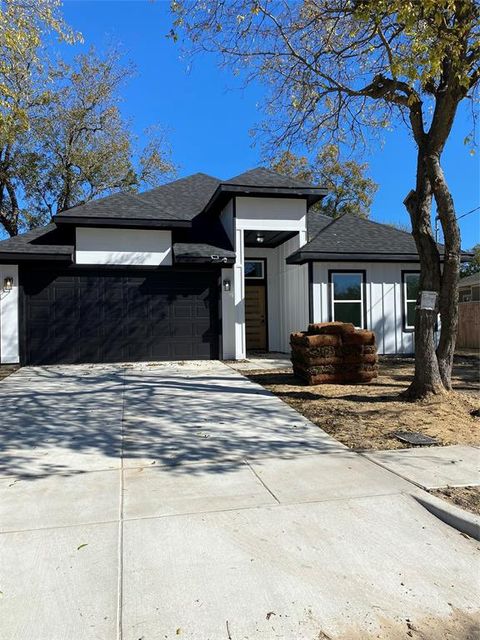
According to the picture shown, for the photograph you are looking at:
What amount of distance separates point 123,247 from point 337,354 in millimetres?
6950

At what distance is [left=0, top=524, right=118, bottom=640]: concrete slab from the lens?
97.6 inches

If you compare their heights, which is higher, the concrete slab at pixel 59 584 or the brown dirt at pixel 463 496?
the brown dirt at pixel 463 496

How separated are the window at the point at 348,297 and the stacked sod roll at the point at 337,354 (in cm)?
479

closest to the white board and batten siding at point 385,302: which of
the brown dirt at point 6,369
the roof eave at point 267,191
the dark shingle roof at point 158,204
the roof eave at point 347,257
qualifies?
the roof eave at point 347,257

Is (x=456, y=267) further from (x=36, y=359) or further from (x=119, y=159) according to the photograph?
(x=119, y=159)

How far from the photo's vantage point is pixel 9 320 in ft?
42.2

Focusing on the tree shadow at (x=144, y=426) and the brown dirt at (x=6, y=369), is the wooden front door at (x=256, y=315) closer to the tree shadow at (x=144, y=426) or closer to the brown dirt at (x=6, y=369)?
the tree shadow at (x=144, y=426)

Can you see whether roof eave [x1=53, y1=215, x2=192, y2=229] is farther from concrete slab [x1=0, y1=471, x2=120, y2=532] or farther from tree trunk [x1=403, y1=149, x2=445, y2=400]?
concrete slab [x1=0, y1=471, x2=120, y2=532]

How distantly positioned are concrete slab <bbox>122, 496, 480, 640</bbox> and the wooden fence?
17551 millimetres

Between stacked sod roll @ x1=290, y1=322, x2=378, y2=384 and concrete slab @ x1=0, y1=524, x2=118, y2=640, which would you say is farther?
stacked sod roll @ x1=290, y1=322, x2=378, y2=384

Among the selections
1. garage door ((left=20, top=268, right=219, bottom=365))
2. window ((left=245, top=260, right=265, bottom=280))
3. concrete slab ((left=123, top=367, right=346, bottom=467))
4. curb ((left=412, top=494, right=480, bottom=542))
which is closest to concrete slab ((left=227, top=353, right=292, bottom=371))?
garage door ((left=20, top=268, right=219, bottom=365))

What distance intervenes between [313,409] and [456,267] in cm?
321

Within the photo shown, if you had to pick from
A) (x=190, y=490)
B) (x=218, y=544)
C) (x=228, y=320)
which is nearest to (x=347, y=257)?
(x=228, y=320)

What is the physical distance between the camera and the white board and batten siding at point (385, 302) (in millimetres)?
14508
